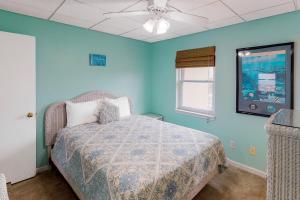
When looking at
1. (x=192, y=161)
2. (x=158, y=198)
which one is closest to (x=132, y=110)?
(x=192, y=161)

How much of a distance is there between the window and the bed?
41.4 inches

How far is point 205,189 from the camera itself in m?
2.25

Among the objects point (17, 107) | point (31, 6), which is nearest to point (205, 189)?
point (17, 107)

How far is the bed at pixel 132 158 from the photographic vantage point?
4.66ft

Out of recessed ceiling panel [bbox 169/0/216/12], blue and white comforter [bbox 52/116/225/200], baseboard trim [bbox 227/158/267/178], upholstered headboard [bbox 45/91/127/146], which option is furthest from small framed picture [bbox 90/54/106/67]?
baseboard trim [bbox 227/158/267/178]

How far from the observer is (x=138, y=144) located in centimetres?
204

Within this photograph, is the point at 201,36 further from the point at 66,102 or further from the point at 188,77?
the point at 66,102

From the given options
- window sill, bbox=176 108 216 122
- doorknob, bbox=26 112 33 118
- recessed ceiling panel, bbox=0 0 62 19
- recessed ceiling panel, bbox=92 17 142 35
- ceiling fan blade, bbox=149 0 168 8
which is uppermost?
recessed ceiling panel, bbox=92 17 142 35

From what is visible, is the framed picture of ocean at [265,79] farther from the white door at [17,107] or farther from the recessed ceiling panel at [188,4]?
the white door at [17,107]

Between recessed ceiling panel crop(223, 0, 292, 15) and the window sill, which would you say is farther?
the window sill

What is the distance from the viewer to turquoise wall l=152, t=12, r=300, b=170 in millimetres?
2340

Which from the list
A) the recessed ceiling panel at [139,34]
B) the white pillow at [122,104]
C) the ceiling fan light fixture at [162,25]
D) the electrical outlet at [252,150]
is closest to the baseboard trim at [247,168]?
the electrical outlet at [252,150]

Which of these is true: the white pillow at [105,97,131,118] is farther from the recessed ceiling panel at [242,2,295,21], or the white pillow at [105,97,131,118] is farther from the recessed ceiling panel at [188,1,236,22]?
the recessed ceiling panel at [242,2,295,21]

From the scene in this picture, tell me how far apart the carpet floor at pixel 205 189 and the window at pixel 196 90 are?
1.17 metres
